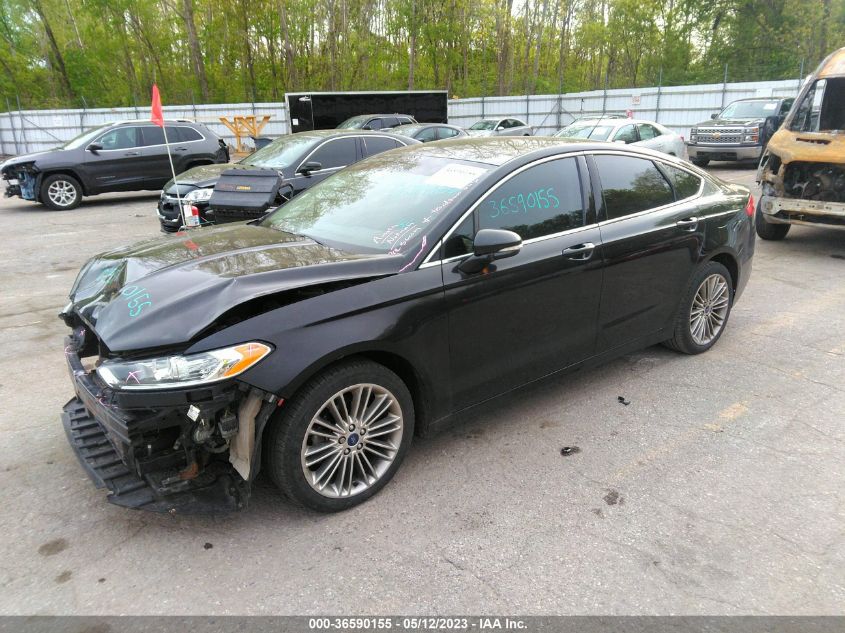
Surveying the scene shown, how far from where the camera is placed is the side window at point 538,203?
3.54 metres

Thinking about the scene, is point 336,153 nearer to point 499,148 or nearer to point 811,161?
point 499,148

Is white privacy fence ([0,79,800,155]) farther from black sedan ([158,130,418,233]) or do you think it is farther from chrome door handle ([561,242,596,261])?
chrome door handle ([561,242,596,261])

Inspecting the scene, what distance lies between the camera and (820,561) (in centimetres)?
274

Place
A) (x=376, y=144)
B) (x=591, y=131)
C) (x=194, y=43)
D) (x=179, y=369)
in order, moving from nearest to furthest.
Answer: (x=179, y=369) → (x=376, y=144) → (x=591, y=131) → (x=194, y=43)

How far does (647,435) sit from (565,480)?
78 centimetres

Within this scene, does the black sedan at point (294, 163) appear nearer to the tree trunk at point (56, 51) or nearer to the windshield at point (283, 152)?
the windshield at point (283, 152)

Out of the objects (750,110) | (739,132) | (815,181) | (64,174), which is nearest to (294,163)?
(64,174)

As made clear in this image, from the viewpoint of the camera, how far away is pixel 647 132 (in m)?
14.3

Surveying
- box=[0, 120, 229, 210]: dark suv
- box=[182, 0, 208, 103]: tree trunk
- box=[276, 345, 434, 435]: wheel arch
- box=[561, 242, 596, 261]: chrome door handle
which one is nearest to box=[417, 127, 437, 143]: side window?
box=[0, 120, 229, 210]: dark suv

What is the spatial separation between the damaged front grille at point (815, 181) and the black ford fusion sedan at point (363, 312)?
432 cm

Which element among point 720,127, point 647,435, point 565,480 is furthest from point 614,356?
point 720,127

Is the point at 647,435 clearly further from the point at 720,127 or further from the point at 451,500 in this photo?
the point at 720,127

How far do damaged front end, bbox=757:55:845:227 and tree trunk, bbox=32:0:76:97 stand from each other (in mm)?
34910

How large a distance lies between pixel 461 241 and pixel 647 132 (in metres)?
12.6
